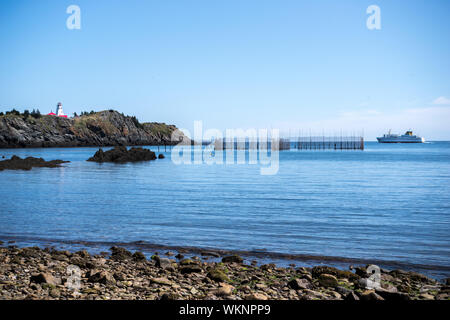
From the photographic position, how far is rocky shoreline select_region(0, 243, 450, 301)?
735 cm

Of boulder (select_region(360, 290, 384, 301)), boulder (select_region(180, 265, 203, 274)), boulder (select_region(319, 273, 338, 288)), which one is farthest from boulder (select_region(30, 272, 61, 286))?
boulder (select_region(360, 290, 384, 301))

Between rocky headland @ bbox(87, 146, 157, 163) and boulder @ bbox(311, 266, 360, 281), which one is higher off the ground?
rocky headland @ bbox(87, 146, 157, 163)

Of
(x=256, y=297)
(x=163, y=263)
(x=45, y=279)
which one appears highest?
(x=45, y=279)

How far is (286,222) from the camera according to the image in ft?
52.4

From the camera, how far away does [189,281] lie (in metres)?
8.45

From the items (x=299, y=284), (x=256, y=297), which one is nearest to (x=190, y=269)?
(x=256, y=297)

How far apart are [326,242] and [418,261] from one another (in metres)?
2.87

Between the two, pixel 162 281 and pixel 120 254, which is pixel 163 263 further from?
pixel 120 254

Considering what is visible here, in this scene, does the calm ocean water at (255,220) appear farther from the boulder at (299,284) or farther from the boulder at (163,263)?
the boulder at (299,284)

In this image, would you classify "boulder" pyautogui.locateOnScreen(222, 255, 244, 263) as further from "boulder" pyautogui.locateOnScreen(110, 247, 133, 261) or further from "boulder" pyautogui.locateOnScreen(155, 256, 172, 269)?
"boulder" pyautogui.locateOnScreen(110, 247, 133, 261)

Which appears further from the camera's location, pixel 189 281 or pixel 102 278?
pixel 189 281

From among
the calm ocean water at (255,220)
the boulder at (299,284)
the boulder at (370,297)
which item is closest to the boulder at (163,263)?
the calm ocean water at (255,220)
